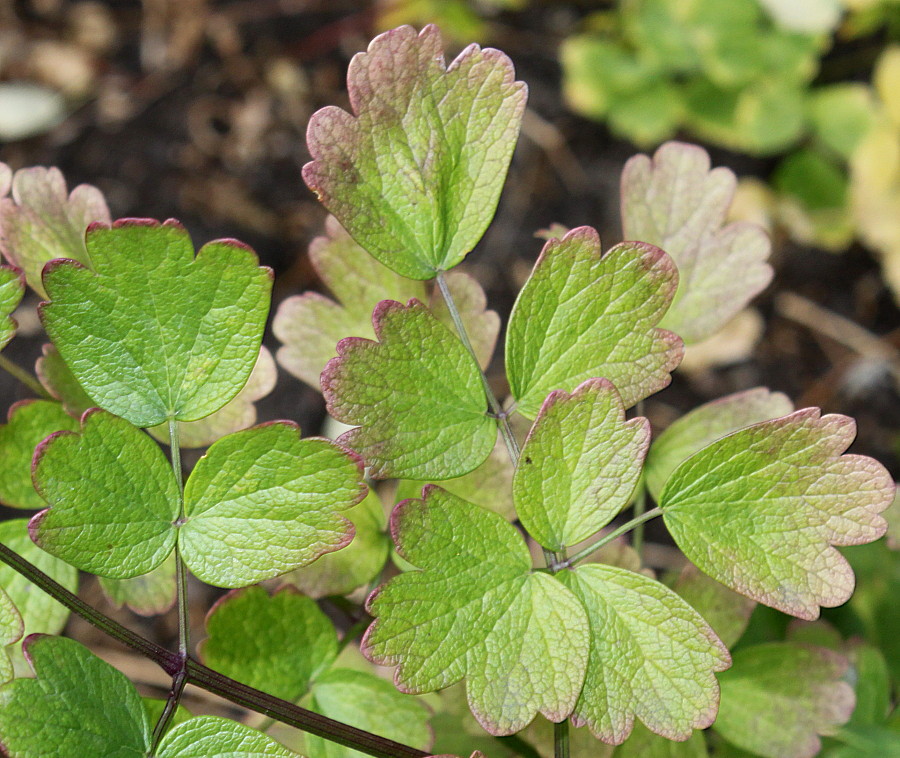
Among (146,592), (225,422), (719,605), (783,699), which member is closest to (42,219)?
(225,422)

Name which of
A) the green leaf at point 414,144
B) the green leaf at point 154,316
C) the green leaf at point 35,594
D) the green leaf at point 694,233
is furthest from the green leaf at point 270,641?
the green leaf at point 694,233

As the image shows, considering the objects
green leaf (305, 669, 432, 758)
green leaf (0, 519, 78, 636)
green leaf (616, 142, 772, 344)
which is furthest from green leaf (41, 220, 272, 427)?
green leaf (616, 142, 772, 344)

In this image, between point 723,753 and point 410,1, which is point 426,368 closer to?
point 723,753

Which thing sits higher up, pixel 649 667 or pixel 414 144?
pixel 414 144

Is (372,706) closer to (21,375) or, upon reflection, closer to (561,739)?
(561,739)

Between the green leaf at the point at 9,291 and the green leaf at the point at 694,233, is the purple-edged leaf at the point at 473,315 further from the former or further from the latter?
the green leaf at the point at 9,291

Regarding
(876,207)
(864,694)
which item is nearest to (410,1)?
(876,207)
